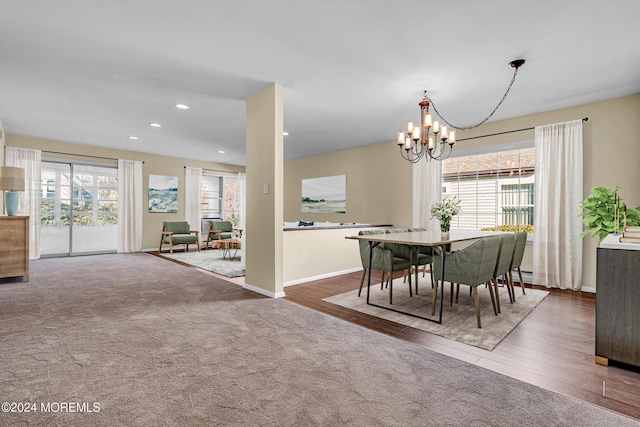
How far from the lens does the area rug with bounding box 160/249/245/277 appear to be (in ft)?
17.4

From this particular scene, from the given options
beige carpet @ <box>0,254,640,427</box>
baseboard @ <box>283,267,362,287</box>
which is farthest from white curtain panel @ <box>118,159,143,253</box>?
baseboard @ <box>283,267,362,287</box>

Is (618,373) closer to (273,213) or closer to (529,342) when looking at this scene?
(529,342)

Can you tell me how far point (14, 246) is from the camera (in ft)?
14.4

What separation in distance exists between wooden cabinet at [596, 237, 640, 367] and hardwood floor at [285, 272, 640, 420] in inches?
4.7

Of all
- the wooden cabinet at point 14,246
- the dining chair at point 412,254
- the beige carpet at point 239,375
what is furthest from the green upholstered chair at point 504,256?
the wooden cabinet at point 14,246

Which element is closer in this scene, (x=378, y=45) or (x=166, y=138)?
(x=378, y=45)

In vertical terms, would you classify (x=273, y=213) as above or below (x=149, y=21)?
below

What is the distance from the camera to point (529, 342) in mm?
2465

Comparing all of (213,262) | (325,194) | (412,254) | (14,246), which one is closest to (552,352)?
(412,254)

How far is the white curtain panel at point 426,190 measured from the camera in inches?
219

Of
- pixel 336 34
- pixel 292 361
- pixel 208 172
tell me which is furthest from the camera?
pixel 208 172

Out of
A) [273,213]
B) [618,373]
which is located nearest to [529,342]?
[618,373]

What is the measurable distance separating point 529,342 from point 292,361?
1.90 metres

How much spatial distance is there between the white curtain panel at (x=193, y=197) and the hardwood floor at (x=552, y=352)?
6104 millimetres
